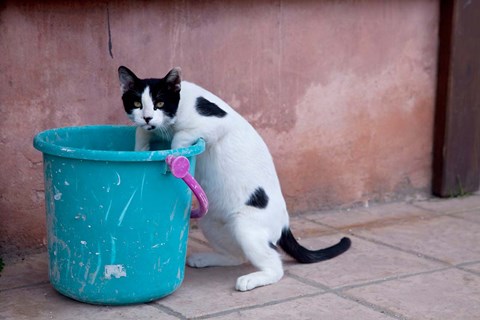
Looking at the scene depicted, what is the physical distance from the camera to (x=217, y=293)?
3.88 meters

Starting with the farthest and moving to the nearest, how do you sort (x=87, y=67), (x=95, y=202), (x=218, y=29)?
(x=218, y=29)
(x=87, y=67)
(x=95, y=202)

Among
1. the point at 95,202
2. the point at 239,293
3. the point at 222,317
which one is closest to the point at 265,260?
the point at 239,293

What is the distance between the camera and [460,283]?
4074mm

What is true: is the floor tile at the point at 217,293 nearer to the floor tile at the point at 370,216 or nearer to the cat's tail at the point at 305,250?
the cat's tail at the point at 305,250

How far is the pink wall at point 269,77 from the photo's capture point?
168 inches

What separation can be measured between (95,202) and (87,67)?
44.0 inches

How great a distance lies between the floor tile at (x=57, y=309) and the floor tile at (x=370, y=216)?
1.72 metres

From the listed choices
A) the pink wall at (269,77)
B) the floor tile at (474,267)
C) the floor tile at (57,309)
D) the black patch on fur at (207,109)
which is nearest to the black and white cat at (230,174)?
the black patch on fur at (207,109)

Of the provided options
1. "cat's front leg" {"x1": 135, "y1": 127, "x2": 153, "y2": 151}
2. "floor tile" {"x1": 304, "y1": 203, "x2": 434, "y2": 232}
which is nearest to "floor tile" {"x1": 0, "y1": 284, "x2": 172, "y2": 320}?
"cat's front leg" {"x1": 135, "y1": 127, "x2": 153, "y2": 151}

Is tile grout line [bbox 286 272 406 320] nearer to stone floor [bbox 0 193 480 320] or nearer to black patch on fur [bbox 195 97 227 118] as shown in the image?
stone floor [bbox 0 193 480 320]

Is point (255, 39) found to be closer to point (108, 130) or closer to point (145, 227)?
point (108, 130)

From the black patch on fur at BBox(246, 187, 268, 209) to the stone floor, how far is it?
0.38m

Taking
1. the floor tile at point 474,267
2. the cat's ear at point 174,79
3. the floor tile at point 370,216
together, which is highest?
the cat's ear at point 174,79

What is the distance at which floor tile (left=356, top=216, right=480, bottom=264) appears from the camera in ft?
14.9
